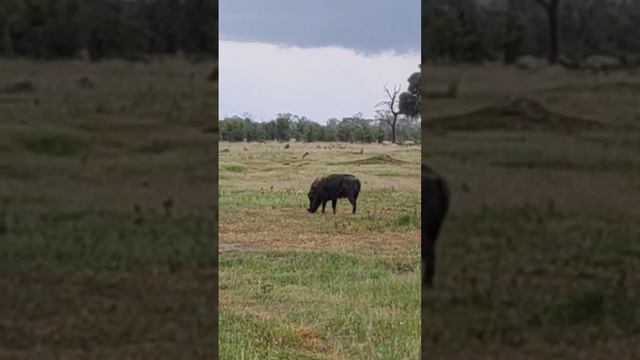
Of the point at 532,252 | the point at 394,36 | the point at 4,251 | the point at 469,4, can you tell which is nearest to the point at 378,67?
the point at 394,36

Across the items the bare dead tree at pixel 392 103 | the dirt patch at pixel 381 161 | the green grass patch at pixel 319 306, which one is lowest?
the green grass patch at pixel 319 306

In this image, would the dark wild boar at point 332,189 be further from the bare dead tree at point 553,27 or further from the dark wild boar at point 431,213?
the bare dead tree at point 553,27

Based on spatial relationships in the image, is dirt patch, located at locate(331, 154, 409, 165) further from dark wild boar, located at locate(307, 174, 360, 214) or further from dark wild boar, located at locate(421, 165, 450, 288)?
dark wild boar, located at locate(421, 165, 450, 288)

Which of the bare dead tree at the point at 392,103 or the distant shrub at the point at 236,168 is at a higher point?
the bare dead tree at the point at 392,103

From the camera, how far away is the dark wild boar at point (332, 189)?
2.78m

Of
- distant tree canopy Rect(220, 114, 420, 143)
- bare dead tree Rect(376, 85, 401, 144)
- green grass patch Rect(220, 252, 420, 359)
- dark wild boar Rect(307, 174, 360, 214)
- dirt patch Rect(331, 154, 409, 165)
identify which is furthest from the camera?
dark wild boar Rect(307, 174, 360, 214)

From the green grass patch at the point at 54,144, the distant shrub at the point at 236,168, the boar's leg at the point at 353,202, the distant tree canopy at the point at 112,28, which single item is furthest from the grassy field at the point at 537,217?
the boar's leg at the point at 353,202

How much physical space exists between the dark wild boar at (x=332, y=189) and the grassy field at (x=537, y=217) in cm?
120

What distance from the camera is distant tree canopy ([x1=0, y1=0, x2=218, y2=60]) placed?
1482 millimetres

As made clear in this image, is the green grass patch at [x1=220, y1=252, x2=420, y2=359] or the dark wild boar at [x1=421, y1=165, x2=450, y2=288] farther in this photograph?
the green grass patch at [x1=220, y1=252, x2=420, y2=359]

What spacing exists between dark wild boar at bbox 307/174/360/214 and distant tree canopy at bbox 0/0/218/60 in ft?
4.14

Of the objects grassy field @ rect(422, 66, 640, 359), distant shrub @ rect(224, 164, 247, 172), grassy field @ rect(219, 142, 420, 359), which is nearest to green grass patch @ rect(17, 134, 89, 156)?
grassy field @ rect(219, 142, 420, 359)

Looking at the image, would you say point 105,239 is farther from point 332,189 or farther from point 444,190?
point 332,189

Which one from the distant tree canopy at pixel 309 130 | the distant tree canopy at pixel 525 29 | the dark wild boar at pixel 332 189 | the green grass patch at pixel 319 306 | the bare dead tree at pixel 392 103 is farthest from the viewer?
the dark wild boar at pixel 332 189
